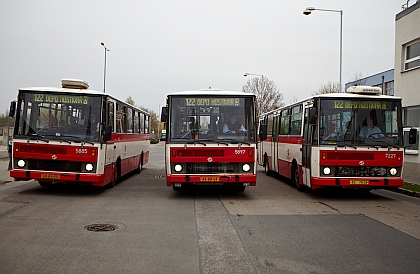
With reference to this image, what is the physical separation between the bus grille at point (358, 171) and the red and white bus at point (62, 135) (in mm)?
6428

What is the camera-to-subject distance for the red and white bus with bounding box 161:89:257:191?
1191 cm

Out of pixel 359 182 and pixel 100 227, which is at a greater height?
pixel 359 182

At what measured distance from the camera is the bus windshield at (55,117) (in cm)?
1228

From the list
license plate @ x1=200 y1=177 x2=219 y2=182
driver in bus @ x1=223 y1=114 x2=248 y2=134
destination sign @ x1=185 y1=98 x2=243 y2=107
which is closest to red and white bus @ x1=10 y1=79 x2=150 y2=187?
A: destination sign @ x1=185 y1=98 x2=243 y2=107

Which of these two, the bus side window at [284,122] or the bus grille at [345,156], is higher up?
the bus side window at [284,122]

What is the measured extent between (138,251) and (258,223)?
312cm

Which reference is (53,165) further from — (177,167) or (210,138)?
(210,138)


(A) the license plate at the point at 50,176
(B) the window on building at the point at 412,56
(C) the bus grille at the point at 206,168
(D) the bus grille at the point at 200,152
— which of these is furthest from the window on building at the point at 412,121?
(A) the license plate at the point at 50,176

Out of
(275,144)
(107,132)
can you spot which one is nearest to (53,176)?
(107,132)

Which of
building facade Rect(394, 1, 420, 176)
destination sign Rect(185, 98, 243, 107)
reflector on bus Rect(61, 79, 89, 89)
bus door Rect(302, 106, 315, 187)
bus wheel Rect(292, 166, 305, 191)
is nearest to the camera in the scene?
destination sign Rect(185, 98, 243, 107)

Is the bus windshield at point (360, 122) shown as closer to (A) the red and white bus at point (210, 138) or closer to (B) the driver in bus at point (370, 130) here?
(B) the driver in bus at point (370, 130)

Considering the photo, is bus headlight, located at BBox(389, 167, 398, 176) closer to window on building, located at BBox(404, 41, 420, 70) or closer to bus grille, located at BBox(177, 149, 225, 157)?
bus grille, located at BBox(177, 149, 225, 157)

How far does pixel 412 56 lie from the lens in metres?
20.5

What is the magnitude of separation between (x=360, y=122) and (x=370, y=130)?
35 cm
